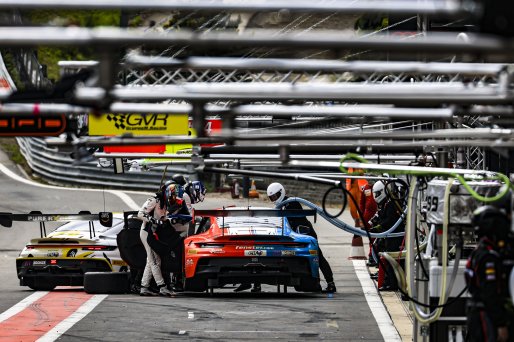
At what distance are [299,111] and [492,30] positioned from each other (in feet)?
11.8

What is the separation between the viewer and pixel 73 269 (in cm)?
2173

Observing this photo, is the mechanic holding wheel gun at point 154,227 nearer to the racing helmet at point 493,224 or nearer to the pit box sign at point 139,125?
the pit box sign at point 139,125

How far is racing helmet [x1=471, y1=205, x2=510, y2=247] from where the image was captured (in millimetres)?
11273

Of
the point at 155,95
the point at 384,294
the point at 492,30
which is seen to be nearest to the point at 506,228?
the point at 155,95

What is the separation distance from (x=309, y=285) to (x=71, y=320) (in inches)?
164

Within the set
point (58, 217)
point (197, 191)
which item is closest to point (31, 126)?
point (58, 217)

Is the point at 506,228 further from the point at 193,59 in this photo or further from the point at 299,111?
the point at 193,59

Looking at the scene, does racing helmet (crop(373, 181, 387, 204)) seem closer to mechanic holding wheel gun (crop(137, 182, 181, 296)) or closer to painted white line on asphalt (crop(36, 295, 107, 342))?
mechanic holding wheel gun (crop(137, 182, 181, 296))

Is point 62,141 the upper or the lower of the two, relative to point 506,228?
upper

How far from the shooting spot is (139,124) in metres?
23.6

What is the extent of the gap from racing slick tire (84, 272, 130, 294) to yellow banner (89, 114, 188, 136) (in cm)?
262

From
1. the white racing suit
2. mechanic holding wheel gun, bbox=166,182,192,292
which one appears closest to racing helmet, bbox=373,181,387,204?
mechanic holding wheel gun, bbox=166,182,192,292

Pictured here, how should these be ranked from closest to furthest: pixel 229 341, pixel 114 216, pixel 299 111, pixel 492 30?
pixel 492 30
pixel 299 111
pixel 229 341
pixel 114 216

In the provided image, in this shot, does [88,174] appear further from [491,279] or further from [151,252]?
[491,279]
